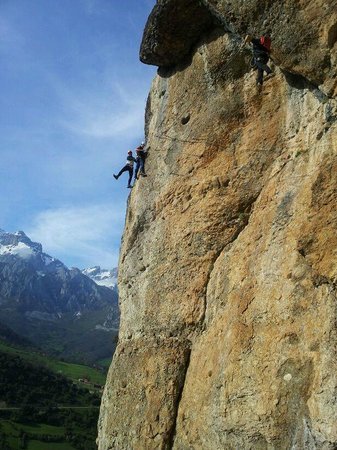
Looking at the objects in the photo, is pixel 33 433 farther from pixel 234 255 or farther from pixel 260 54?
pixel 260 54

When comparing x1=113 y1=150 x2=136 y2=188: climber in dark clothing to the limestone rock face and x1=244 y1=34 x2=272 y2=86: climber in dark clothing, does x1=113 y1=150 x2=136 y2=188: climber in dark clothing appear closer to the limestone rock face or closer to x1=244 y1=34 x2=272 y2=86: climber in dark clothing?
the limestone rock face

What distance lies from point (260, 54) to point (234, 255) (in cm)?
672

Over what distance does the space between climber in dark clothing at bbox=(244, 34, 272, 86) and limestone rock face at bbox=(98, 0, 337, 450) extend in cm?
35

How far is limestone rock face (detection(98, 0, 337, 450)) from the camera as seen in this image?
11922mm

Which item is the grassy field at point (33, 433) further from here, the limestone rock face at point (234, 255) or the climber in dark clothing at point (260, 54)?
the climber in dark clothing at point (260, 54)

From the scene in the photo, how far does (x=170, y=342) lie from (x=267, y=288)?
5.12 meters

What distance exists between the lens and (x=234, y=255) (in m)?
15.4

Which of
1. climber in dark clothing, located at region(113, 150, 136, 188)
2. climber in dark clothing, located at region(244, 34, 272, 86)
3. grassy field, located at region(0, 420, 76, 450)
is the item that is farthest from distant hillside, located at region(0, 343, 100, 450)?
climber in dark clothing, located at region(244, 34, 272, 86)

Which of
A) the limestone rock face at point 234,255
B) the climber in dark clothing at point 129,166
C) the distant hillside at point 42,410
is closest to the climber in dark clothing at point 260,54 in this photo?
the limestone rock face at point 234,255

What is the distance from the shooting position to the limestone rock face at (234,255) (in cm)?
1192

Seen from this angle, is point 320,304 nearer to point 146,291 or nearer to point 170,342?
point 170,342

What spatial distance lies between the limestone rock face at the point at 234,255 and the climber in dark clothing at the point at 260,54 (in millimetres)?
347

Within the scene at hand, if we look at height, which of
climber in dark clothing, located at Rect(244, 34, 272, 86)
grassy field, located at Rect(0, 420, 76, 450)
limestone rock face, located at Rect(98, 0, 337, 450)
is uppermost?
climber in dark clothing, located at Rect(244, 34, 272, 86)

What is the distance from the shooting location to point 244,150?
16.5 metres
